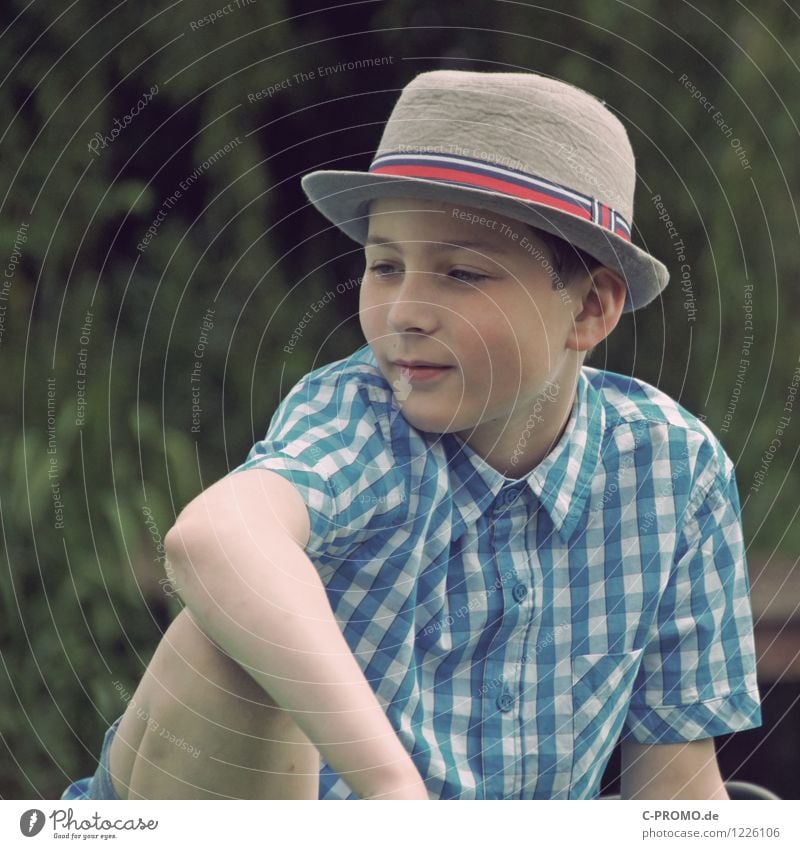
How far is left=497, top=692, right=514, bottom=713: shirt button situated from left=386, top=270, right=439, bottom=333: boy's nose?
0.24m

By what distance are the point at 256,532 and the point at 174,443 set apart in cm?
35

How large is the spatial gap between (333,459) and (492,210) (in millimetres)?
155

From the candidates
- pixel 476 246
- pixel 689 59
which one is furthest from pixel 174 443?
pixel 689 59

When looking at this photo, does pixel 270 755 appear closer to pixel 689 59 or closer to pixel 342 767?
pixel 342 767

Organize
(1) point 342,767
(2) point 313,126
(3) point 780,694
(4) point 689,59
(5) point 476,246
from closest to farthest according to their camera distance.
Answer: (1) point 342,767 < (5) point 476,246 < (2) point 313,126 < (4) point 689,59 < (3) point 780,694

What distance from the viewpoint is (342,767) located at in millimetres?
515

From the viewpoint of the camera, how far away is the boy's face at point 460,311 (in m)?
0.62

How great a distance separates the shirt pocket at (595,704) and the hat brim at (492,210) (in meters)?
0.22

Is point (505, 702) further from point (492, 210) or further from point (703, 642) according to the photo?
point (492, 210)

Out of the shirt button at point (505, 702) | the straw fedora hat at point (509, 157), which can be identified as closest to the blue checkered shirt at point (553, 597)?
the shirt button at point (505, 702)

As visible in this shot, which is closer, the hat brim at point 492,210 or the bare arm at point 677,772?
the hat brim at point 492,210

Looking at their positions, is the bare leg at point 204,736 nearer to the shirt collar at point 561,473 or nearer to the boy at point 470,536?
the boy at point 470,536

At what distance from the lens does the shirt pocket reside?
73 cm

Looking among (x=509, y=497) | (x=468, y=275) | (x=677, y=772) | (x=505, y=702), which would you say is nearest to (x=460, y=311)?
(x=468, y=275)
